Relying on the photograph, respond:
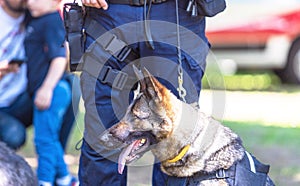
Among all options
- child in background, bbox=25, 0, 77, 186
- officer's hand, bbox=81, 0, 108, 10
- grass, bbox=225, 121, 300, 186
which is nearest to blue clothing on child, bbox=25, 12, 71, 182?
child in background, bbox=25, 0, 77, 186

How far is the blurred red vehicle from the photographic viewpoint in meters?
11.6

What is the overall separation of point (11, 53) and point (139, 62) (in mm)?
1819

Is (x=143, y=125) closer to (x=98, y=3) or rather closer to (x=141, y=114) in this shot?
(x=141, y=114)

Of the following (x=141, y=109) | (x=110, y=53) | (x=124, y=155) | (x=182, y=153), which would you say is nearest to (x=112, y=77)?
(x=110, y=53)

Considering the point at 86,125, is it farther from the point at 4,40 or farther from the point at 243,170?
the point at 4,40

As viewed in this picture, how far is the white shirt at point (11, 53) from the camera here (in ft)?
17.0

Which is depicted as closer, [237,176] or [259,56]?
[237,176]

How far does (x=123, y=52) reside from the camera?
3732mm

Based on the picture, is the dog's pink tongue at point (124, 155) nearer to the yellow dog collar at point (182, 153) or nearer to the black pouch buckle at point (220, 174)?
the yellow dog collar at point (182, 153)

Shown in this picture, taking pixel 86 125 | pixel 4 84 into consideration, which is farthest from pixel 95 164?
pixel 4 84

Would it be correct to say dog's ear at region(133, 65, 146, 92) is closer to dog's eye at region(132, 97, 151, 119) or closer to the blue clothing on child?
dog's eye at region(132, 97, 151, 119)

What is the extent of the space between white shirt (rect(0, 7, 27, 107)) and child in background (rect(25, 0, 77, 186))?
54mm

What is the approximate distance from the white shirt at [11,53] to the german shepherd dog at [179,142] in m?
1.86

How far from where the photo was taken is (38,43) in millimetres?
5383
